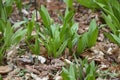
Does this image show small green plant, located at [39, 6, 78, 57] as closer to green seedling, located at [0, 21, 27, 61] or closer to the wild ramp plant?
the wild ramp plant

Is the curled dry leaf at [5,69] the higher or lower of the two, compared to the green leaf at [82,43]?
lower

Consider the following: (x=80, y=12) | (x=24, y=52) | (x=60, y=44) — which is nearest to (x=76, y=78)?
(x=60, y=44)

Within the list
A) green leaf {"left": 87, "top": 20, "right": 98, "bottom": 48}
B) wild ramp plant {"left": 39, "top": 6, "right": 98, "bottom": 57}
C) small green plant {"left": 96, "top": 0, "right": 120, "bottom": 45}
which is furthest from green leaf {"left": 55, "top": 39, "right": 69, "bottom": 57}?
small green plant {"left": 96, "top": 0, "right": 120, "bottom": 45}

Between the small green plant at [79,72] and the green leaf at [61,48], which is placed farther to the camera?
the green leaf at [61,48]

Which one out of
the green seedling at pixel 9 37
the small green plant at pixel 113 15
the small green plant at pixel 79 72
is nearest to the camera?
the small green plant at pixel 79 72

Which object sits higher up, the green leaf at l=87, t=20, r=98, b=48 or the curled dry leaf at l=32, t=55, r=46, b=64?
the green leaf at l=87, t=20, r=98, b=48

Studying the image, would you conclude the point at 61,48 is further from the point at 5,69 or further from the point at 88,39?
the point at 5,69

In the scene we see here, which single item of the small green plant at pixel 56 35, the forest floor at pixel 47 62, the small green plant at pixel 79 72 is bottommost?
the forest floor at pixel 47 62

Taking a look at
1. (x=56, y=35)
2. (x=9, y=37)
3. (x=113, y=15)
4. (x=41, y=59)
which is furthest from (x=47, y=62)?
(x=113, y=15)

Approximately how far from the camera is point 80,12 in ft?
10.8

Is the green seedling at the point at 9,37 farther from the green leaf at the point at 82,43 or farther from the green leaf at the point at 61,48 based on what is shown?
the green leaf at the point at 82,43

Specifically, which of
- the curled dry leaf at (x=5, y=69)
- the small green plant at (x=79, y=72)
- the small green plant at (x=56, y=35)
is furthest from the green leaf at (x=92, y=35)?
the curled dry leaf at (x=5, y=69)

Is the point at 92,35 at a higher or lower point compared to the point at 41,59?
higher

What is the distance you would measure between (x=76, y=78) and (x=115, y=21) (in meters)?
0.64
